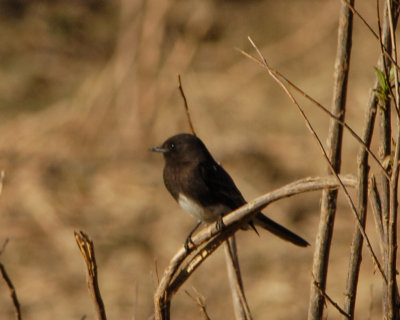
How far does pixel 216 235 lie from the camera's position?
2.40 metres

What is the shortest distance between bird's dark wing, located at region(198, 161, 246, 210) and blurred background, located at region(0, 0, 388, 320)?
6.18 ft

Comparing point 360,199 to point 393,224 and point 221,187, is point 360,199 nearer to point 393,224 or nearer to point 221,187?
point 393,224

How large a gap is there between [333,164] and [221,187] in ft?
6.56

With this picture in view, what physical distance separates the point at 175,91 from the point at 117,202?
1.66 m

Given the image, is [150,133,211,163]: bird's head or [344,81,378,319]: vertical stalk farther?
[150,133,211,163]: bird's head

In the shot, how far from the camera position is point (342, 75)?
2.28 metres

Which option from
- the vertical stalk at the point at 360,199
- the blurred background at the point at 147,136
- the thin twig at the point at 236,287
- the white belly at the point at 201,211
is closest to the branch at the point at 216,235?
the vertical stalk at the point at 360,199

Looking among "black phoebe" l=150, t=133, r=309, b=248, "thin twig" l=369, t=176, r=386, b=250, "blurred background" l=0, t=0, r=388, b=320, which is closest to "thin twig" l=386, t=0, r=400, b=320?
"thin twig" l=369, t=176, r=386, b=250

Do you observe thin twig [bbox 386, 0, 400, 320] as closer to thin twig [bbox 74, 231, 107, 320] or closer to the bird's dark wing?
thin twig [bbox 74, 231, 107, 320]

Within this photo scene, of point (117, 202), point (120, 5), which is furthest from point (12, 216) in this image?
point (120, 5)

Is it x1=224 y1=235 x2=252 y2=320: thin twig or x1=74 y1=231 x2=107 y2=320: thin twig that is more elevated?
x1=224 y1=235 x2=252 y2=320: thin twig

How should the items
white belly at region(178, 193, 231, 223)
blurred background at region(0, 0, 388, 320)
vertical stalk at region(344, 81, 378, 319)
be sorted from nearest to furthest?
vertical stalk at region(344, 81, 378, 319)
white belly at region(178, 193, 231, 223)
blurred background at region(0, 0, 388, 320)

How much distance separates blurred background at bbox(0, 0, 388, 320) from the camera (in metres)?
7.01

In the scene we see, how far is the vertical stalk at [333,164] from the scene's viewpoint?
86.4 inches
